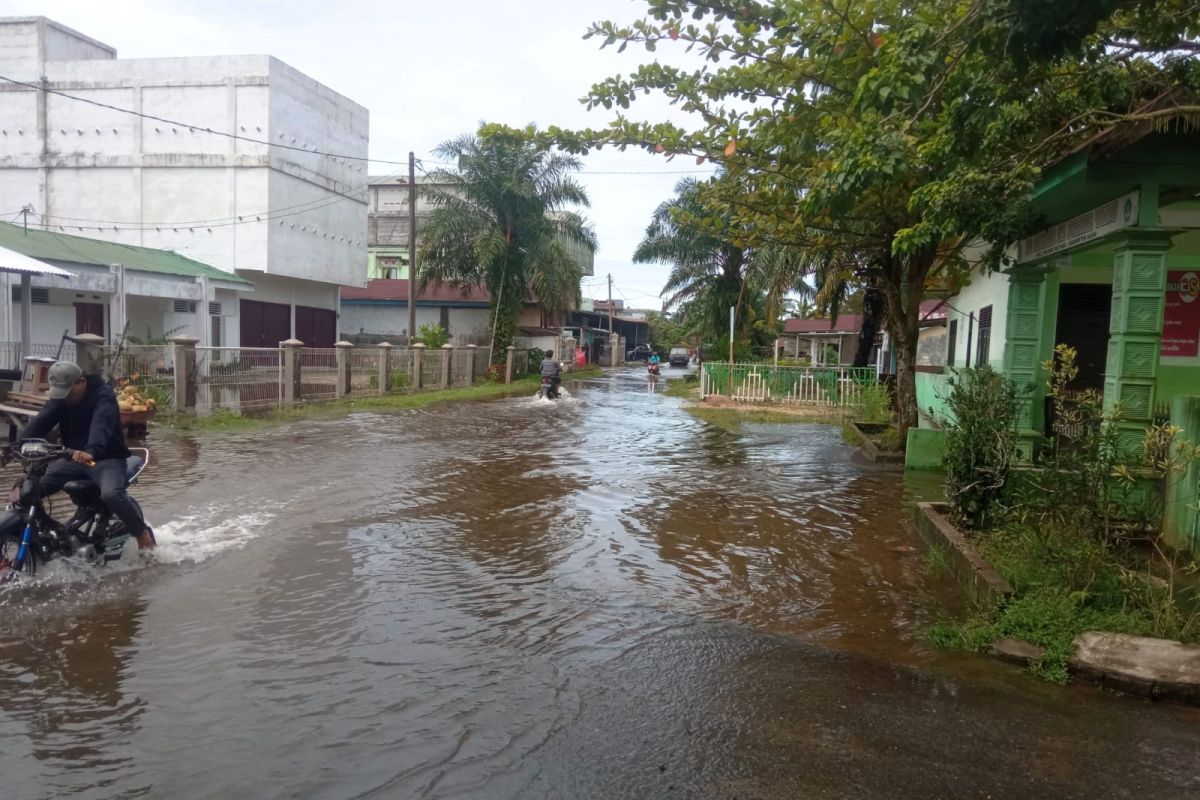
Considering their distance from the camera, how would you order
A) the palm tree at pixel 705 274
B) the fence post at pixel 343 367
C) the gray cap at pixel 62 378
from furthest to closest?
1. the palm tree at pixel 705 274
2. the fence post at pixel 343 367
3. the gray cap at pixel 62 378

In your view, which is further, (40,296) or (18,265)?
(40,296)

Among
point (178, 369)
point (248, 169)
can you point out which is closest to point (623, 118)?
point (178, 369)

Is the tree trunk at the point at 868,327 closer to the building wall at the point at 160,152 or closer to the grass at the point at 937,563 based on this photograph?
the grass at the point at 937,563

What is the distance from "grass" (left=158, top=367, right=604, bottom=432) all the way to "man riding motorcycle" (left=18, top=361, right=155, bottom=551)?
972cm

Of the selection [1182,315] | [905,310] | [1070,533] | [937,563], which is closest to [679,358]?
[905,310]

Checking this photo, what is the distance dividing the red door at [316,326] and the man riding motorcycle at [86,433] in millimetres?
27850

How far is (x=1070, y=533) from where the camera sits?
5.62 m

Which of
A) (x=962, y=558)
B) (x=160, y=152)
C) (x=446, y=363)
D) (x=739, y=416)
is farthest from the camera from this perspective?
(x=160, y=152)

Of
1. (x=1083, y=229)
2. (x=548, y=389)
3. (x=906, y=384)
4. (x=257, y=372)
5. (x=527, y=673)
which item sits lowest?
(x=527, y=673)

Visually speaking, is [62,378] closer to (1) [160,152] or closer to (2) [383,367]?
(2) [383,367]

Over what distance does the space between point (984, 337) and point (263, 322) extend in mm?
25094

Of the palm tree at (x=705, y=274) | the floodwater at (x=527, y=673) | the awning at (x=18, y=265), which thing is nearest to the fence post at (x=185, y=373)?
the awning at (x=18, y=265)

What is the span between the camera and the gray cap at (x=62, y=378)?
5.64 meters

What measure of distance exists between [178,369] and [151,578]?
1103cm
